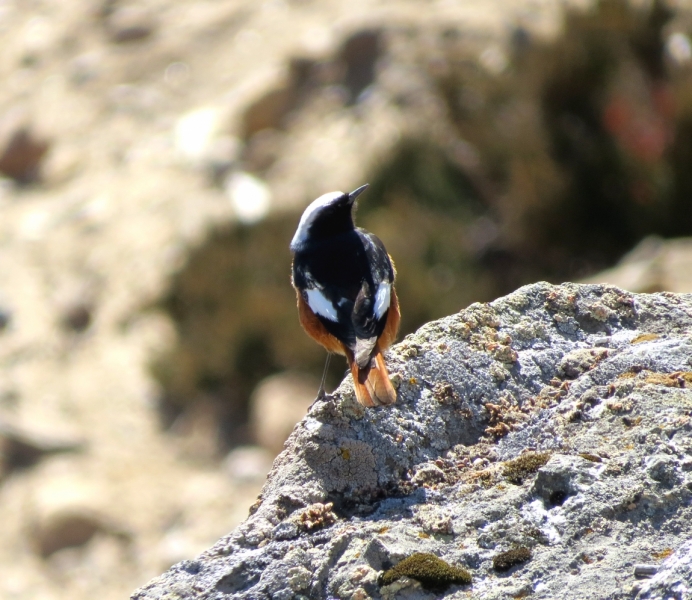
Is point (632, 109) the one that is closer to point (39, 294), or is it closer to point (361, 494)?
point (39, 294)

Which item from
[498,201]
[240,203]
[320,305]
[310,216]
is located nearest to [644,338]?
[320,305]

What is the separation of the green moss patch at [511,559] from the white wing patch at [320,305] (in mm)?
1852

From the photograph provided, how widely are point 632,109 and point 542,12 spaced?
5.90 metres

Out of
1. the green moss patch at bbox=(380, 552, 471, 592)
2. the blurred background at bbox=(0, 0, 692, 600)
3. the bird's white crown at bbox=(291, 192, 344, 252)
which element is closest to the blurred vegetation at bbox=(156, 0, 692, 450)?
the blurred background at bbox=(0, 0, 692, 600)

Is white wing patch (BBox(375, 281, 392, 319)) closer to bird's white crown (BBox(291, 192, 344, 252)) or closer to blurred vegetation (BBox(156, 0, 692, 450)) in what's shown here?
bird's white crown (BBox(291, 192, 344, 252))

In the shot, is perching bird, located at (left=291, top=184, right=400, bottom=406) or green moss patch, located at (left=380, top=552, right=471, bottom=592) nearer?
green moss patch, located at (left=380, top=552, right=471, bottom=592)

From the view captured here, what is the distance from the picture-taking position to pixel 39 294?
1408 centimetres

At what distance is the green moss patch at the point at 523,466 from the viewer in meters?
3.22

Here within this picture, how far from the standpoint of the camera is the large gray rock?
9.43 ft

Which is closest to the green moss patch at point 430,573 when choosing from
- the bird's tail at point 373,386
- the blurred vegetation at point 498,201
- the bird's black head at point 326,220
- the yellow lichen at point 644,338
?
the bird's tail at point 373,386

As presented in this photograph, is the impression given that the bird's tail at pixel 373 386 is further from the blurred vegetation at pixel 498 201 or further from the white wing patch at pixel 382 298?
the blurred vegetation at pixel 498 201

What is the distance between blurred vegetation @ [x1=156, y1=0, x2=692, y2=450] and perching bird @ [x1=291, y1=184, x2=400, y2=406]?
563 cm

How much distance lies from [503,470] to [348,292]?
5.51 feet

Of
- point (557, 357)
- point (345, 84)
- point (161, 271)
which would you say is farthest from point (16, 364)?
point (557, 357)
